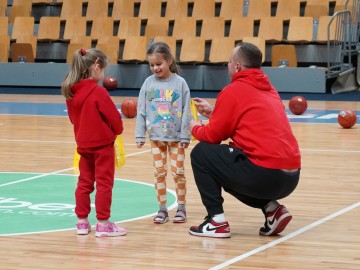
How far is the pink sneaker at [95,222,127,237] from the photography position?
5215 millimetres

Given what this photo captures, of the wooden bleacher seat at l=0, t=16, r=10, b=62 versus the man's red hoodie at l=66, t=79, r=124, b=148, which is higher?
the wooden bleacher seat at l=0, t=16, r=10, b=62

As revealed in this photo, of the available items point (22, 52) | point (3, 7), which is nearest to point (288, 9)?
point (22, 52)

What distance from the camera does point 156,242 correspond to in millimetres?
5098

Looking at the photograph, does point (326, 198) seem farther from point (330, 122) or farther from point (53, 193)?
point (330, 122)

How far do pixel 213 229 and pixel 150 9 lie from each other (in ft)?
45.1

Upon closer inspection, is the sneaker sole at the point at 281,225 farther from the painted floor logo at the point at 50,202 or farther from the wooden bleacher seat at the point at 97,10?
the wooden bleacher seat at the point at 97,10

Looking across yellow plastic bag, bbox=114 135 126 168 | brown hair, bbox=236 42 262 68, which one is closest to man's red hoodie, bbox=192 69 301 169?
brown hair, bbox=236 42 262 68

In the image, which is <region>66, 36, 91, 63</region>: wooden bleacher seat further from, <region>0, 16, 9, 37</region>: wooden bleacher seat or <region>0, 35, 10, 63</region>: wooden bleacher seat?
<region>0, 16, 9, 37</region>: wooden bleacher seat

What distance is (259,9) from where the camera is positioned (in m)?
17.7

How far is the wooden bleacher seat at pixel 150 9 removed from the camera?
1850cm

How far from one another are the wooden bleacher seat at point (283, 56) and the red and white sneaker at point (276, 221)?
11.7 meters

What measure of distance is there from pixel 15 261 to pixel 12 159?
4267 millimetres

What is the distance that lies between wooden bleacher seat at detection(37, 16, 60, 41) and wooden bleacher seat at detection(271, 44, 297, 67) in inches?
187

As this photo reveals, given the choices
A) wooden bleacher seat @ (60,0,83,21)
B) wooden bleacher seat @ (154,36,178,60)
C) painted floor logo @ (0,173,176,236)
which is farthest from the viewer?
wooden bleacher seat @ (60,0,83,21)
